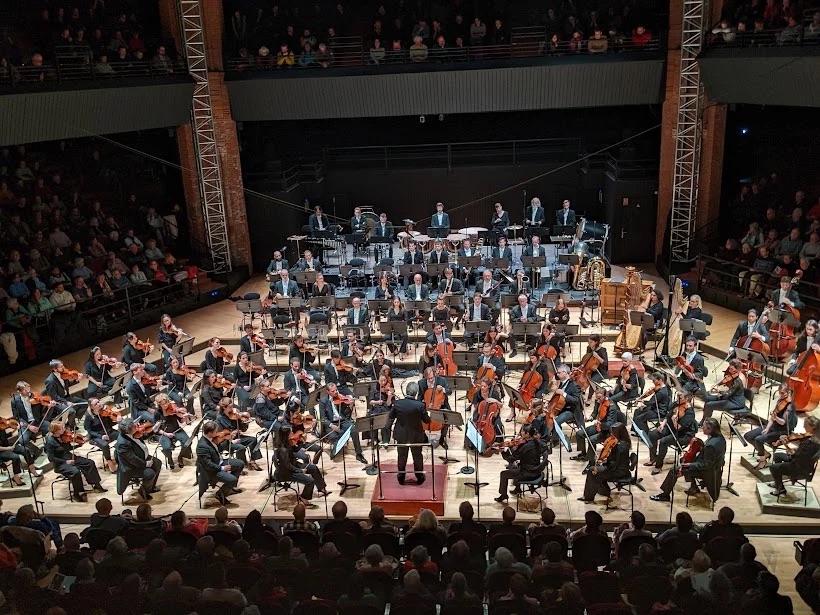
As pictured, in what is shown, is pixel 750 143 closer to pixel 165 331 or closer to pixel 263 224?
pixel 263 224

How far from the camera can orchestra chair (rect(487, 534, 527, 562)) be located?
977 cm

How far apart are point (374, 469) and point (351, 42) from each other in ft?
49.2

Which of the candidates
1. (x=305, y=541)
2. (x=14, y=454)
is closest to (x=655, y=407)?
(x=305, y=541)

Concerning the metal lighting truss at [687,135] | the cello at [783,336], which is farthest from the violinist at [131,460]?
the metal lighting truss at [687,135]

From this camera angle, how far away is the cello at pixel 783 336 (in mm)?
15504

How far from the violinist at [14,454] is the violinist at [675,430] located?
30.4 feet

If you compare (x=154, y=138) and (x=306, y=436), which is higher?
→ (x=154, y=138)

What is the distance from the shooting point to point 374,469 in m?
13.6

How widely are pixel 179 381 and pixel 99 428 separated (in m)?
2.12

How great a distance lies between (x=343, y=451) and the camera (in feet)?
44.7

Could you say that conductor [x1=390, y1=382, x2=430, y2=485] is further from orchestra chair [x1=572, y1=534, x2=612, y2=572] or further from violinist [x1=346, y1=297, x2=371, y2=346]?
violinist [x1=346, y1=297, x2=371, y2=346]

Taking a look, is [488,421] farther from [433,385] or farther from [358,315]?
[358,315]

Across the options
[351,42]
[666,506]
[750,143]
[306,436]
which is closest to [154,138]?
[351,42]

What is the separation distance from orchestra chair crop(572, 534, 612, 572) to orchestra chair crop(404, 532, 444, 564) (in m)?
1.52
